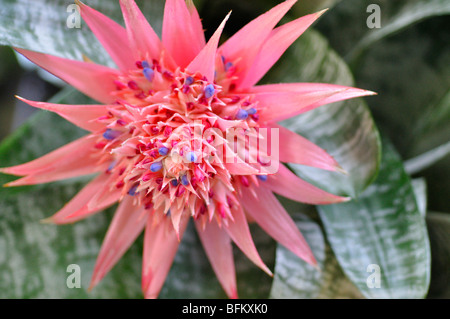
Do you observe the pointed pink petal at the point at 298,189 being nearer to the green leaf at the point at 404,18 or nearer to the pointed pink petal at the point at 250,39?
the pointed pink petal at the point at 250,39

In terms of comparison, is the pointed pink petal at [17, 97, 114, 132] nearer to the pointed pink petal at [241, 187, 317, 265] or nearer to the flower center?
the flower center

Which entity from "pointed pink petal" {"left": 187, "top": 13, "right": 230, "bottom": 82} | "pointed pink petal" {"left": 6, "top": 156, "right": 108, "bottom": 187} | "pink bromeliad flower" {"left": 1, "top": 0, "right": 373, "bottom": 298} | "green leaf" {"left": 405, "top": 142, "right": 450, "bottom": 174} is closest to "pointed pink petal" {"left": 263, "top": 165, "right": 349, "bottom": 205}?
"pink bromeliad flower" {"left": 1, "top": 0, "right": 373, "bottom": 298}

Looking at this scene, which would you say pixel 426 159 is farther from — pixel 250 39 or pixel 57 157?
pixel 57 157

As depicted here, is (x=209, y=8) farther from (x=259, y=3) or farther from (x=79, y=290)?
(x=79, y=290)

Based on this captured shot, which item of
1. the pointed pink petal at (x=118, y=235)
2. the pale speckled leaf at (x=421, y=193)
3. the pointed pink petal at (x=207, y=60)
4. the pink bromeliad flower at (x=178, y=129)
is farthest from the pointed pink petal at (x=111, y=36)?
the pale speckled leaf at (x=421, y=193)

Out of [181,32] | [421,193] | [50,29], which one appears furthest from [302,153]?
[50,29]
